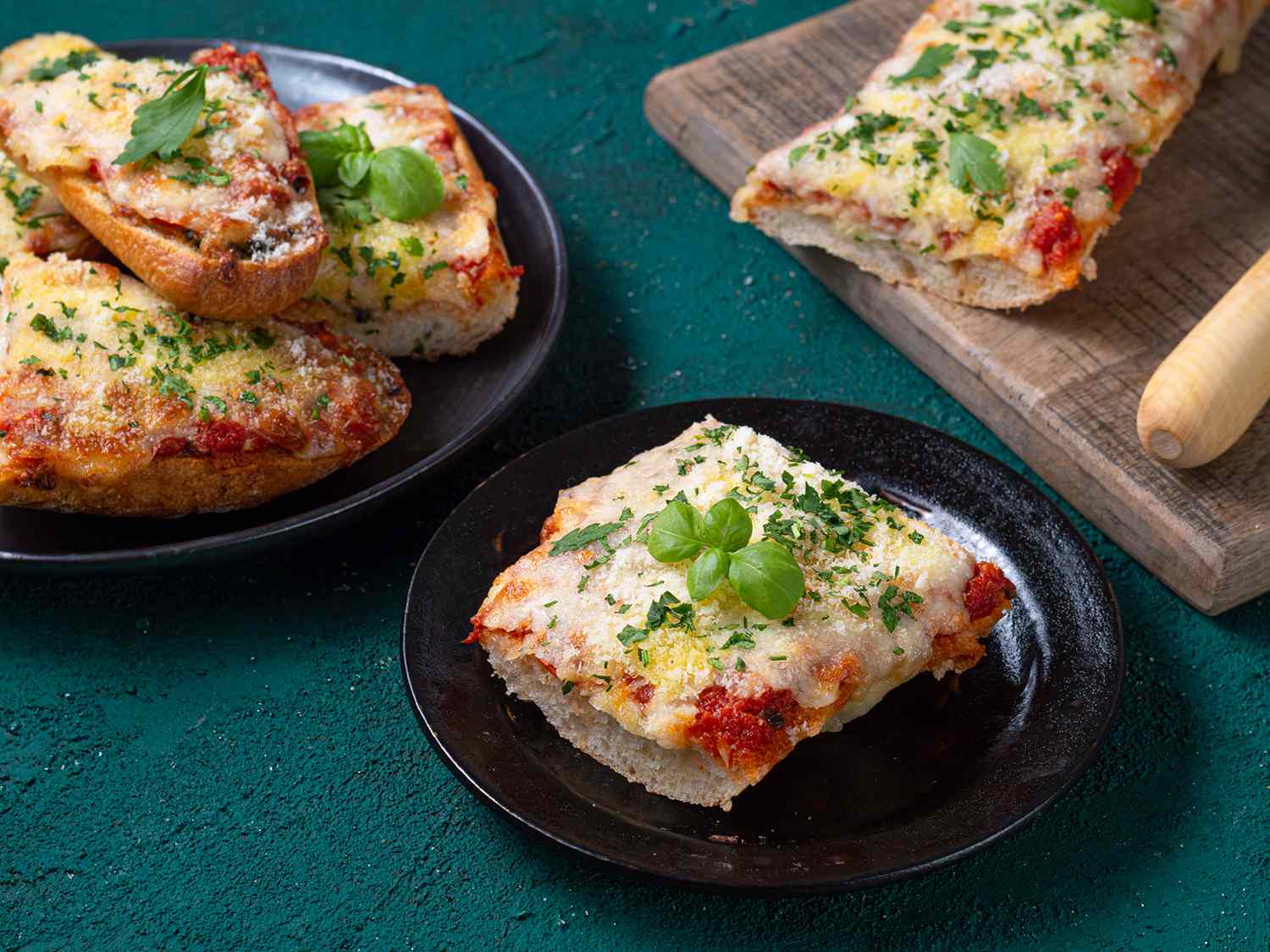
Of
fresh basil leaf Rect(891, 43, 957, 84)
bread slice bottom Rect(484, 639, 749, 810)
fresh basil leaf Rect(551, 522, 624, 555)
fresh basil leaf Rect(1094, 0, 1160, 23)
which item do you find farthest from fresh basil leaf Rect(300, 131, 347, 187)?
fresh basil leaf Rect(1094, 0, 1160, 23)

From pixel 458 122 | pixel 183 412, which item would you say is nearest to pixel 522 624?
pixel 183 412

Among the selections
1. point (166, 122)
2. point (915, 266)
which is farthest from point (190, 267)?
point (915, 266)

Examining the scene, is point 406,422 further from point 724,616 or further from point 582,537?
point 724,616

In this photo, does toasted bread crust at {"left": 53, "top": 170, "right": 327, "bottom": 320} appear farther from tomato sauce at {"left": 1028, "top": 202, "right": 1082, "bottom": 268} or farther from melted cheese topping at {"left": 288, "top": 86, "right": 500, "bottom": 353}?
tomato sauce at {"left": 1028, "top": 202, "right": 1082, "bottom": 268}

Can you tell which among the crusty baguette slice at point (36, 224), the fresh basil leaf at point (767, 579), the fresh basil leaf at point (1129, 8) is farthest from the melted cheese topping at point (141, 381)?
the fresh basil leaf at point (1129, 8)

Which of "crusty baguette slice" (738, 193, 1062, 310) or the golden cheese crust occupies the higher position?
the golden cheese crust

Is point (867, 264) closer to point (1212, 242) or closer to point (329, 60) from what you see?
point (1212, 242)
